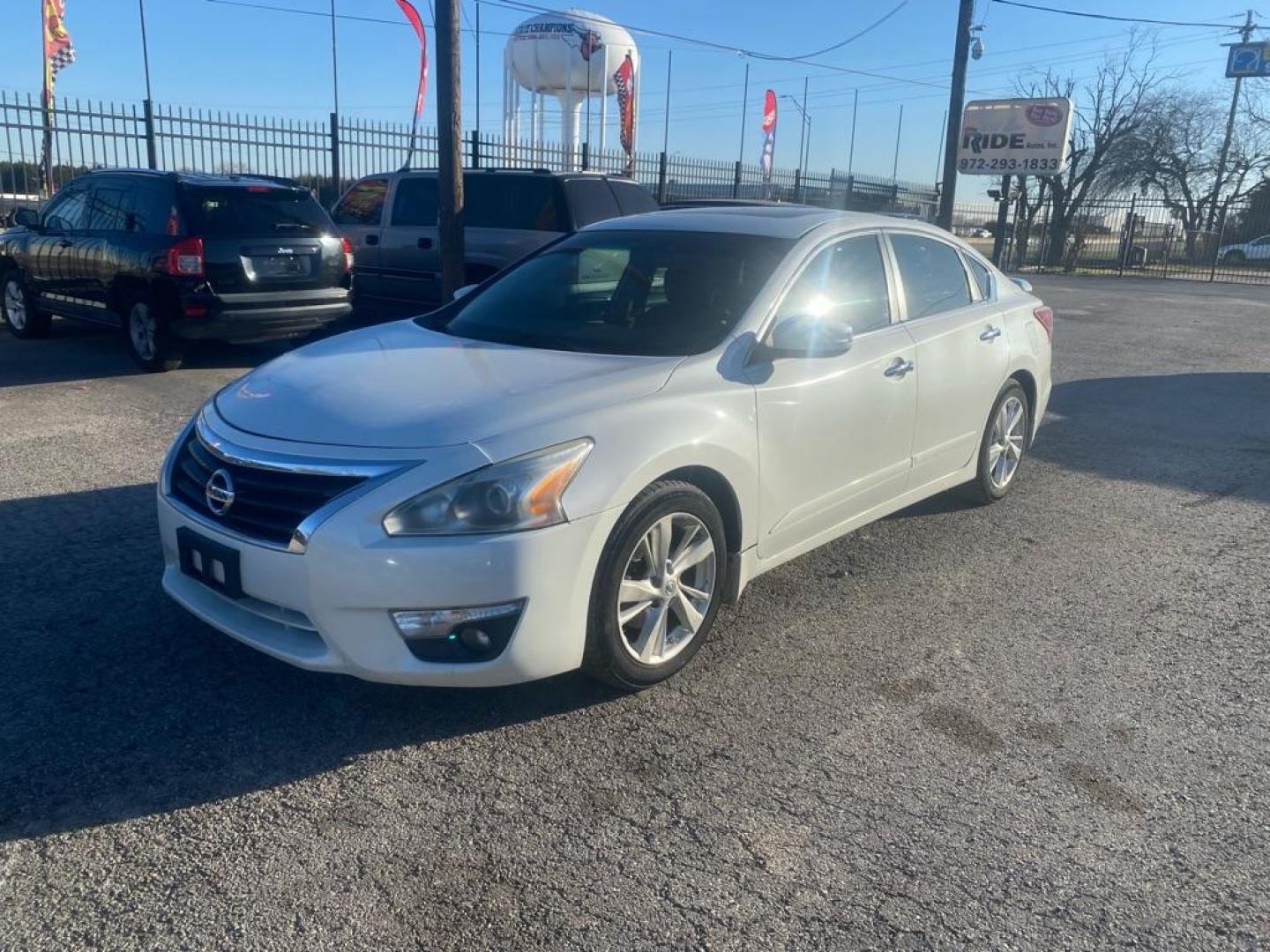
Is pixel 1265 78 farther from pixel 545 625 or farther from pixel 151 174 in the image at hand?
pixel 545 625

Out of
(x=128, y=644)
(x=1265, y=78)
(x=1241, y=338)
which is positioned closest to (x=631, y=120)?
(x=1241, y=338)

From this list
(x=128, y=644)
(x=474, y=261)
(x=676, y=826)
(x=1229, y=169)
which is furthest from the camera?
(x=1229, y=169)

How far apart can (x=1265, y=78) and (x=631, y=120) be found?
22621mm

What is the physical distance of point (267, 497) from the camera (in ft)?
10.8

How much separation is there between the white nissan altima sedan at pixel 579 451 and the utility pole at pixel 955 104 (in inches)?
585

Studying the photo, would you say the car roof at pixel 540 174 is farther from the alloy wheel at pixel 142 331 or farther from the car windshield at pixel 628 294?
the car windshield at pixel 628 294

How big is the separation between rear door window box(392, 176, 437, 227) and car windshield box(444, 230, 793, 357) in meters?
6.77

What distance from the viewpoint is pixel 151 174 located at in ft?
29.7

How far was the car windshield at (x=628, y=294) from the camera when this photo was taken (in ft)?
13.8

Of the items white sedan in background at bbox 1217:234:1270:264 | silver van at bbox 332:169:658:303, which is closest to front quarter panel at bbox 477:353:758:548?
silver van at bbox 332:169:658:303

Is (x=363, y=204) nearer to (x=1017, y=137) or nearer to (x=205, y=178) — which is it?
(x=205, y=178)

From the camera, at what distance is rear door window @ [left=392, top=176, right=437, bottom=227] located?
1144 cm

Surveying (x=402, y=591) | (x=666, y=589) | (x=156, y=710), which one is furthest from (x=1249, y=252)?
(x=156, y=710)

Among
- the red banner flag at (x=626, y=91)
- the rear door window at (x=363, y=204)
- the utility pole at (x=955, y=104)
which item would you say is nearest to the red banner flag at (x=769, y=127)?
the red banner flag at (x=626, y=91)
